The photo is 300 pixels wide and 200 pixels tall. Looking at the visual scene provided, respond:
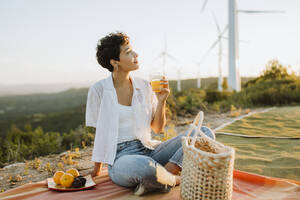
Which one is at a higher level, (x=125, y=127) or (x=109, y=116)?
(x=109, y=116)

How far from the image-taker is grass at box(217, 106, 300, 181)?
3.47 meters

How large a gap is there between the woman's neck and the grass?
183 cm

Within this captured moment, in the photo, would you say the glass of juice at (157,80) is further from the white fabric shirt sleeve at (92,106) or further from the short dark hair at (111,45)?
the white fabric shirt sleeve at (92,106)

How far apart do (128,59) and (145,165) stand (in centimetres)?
114

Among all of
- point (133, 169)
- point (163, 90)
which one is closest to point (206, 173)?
point (133, 169)

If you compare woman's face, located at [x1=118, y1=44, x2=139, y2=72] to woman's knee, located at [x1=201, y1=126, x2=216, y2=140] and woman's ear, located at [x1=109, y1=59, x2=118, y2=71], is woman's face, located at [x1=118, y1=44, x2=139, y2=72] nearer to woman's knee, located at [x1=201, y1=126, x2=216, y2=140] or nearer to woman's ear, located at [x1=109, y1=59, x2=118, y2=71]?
woman's ear, located at [x1=109, y1=59, x2=118, y2=71]

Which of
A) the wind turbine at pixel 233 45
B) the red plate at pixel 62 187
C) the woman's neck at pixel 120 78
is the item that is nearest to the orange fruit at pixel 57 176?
the red plate at pixel 62 187

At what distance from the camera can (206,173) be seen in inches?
83.0

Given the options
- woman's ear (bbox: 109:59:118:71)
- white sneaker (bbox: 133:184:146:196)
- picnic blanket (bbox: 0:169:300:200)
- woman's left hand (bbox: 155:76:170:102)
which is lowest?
picnic blanket (bbox: 0:169:300:200)

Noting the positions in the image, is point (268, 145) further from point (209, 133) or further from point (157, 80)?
point (157, 80)

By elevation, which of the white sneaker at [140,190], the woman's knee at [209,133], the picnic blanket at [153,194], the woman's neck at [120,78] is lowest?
the picnic blanket at [153,194]

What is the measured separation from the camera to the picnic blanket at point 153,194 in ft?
8.74

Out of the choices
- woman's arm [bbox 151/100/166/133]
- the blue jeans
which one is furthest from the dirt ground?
woman's arm [bbox 151/100/166/133]

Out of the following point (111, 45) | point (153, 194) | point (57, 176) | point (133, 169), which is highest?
point (111, 45)
